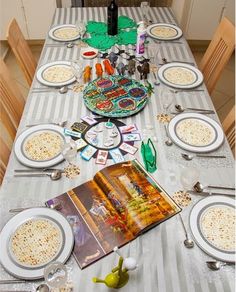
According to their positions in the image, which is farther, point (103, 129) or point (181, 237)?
point (103, 129)

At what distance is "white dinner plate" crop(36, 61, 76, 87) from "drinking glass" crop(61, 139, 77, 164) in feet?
1.55

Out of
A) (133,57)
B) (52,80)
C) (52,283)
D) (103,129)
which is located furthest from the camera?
(133,57)

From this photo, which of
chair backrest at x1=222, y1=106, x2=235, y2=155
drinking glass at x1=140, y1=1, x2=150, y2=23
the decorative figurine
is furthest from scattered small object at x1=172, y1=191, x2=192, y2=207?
drinking glass at x1=140, y1=1, x2=150, y2=23

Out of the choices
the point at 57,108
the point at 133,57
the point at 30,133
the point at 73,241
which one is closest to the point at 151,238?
the point at 73,241

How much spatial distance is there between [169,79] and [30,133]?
2.74 ft

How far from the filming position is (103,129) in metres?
1.36

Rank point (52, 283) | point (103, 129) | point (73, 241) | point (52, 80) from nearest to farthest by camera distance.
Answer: point (52, 283) → point (73, 241) → point (103, 129) → point (52, 80)

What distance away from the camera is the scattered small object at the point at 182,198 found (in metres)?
1.09

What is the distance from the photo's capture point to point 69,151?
1.19 meters

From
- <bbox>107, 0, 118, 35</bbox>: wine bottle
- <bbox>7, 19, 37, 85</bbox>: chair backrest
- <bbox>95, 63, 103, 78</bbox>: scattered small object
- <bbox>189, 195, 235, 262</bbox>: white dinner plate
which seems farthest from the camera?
<bbox>107, 0, 118, 35</bbox>: wine bottle

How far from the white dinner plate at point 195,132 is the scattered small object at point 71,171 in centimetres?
45

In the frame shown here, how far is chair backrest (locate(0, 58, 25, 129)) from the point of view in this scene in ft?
5.03

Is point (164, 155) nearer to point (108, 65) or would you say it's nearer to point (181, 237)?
point (181, 237)

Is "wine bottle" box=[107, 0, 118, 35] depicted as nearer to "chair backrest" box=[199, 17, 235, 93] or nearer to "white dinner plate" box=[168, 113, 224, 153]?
"chair backrest" box=[199, 17, 235, 93]
